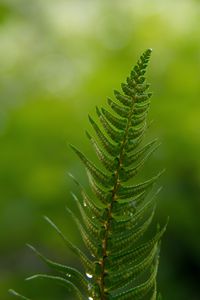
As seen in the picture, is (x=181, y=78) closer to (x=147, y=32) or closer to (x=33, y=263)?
(x=147, y=32)

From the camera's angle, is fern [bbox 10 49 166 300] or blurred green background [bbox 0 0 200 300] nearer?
fern [bbox 10 49 166 300]

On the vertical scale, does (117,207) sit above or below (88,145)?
below

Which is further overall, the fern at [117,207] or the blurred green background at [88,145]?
the blurred green background at [88,145]

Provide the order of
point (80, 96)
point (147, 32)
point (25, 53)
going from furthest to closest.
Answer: point (25, 53)
point (147, 32)
point (80, 96)

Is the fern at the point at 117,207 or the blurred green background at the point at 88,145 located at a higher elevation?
the blurred green background at the point at 88,145

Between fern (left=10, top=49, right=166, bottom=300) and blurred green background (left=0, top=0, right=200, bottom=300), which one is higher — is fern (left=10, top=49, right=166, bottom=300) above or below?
below

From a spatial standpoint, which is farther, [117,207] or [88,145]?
[88,145]

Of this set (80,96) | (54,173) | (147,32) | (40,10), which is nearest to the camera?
(54,173)

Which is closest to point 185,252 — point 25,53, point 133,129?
point 25,53
